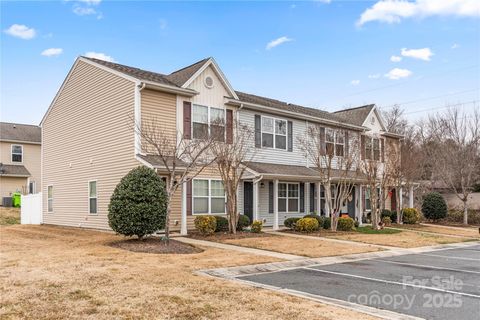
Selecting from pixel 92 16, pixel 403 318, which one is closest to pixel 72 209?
pixel 92 16

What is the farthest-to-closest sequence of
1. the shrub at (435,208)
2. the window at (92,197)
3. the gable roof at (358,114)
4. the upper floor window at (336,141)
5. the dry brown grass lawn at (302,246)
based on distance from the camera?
the shrub at (435,208) → the gable roof at (358,114) → the upper floor window at (336,141) → the window at (92,197) → the dry brown grass lawn at (302,246)

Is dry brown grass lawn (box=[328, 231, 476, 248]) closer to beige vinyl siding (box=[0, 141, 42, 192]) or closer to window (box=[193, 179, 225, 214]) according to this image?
window (box=[193, 179, 225, 214])

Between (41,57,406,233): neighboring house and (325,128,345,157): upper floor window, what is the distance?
6cm

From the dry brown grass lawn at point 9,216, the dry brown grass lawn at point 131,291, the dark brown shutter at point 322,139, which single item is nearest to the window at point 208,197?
the dark brown shutter at point 322,139

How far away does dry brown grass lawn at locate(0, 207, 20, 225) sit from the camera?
2664 centimetres

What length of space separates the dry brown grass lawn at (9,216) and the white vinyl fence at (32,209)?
4.11 ft

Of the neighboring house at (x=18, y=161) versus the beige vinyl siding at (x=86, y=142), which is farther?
the neighboring house at (x=18, y=161)

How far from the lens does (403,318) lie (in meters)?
6.37

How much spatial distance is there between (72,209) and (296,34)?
1336 cm

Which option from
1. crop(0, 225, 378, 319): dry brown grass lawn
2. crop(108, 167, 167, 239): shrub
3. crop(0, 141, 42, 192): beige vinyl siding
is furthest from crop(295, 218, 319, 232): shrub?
crop(0, 141, 42, 192): beige vinyl siding

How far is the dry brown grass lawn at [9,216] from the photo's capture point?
26.6 m

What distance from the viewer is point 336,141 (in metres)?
23.7

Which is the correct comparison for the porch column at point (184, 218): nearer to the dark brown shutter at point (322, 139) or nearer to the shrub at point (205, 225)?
the shrub at point (205, 225)

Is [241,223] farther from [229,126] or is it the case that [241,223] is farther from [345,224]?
[345,224]
